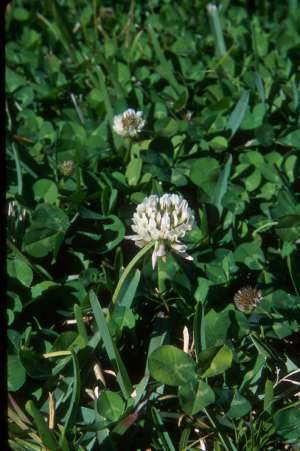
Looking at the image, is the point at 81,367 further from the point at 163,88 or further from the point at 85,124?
the point at 163,88

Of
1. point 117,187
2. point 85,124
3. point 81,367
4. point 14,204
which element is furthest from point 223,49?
point 81,367

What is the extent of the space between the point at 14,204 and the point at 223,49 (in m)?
0.97

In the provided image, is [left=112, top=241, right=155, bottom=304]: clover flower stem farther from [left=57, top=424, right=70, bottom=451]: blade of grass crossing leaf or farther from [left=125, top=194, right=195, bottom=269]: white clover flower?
[left=57, top=424, right=70, bottom=451]: blade of grass crossing leaf

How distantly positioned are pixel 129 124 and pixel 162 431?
33.7 inches

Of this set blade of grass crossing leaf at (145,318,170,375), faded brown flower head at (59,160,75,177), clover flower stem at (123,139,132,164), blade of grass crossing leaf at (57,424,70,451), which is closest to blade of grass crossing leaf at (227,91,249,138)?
clover flower stem at (123,139,132,164)

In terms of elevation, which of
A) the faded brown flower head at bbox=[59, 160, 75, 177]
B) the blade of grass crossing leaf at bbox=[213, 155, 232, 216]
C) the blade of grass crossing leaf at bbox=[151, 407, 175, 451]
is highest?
the faded brown flower head at bbox=[59, 160, 75, 177]

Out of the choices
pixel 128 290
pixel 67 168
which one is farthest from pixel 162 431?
pixel 67 168

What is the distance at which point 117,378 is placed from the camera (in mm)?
1475

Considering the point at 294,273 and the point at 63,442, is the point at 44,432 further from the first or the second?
the point at 294,273

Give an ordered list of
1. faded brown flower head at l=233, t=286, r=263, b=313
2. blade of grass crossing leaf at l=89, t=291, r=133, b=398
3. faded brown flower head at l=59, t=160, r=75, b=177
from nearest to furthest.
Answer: blade of grass crossing leaf at l=89, t=291, r=133, b=398
faded brown flower head at l=233, t=286, r=263, b=313
faded brown flower head at l=59, t=160, r=75, b=177

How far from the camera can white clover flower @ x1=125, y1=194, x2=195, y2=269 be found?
1514mm

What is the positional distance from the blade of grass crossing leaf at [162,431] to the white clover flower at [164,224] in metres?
0.28

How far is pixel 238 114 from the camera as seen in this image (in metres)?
2.04

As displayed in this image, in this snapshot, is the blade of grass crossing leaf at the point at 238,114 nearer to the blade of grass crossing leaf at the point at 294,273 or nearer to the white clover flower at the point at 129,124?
the white clover flower at the point at 129,124
